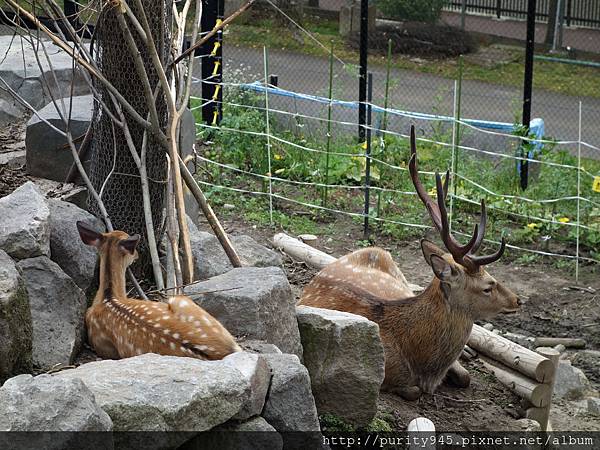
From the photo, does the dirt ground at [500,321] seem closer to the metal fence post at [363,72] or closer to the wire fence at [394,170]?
the wire fence at [394,170]

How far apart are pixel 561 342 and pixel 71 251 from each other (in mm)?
4124

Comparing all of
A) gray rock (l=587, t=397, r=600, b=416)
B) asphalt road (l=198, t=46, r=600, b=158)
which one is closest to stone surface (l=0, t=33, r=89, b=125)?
gray rock (l=587, t=397, r=600, b=416)

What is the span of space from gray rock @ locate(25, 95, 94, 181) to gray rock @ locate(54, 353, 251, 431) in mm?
3055

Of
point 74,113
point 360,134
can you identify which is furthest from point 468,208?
point 74,113

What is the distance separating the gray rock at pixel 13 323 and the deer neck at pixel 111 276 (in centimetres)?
97

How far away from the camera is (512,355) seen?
729 centimetres

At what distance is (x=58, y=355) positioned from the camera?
5.42 meters

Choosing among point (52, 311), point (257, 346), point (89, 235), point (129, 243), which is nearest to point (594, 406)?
point (257, 346)

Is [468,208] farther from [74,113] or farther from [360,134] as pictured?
[74,113]

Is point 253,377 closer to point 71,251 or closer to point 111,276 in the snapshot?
point 111,276

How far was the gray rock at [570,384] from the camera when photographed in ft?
25.8

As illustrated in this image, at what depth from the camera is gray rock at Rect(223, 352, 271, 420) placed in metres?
4.76

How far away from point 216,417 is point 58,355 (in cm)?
126

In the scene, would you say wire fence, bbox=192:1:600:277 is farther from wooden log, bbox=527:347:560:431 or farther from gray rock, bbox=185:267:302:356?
gray rock, bbox=185:267:302:356
